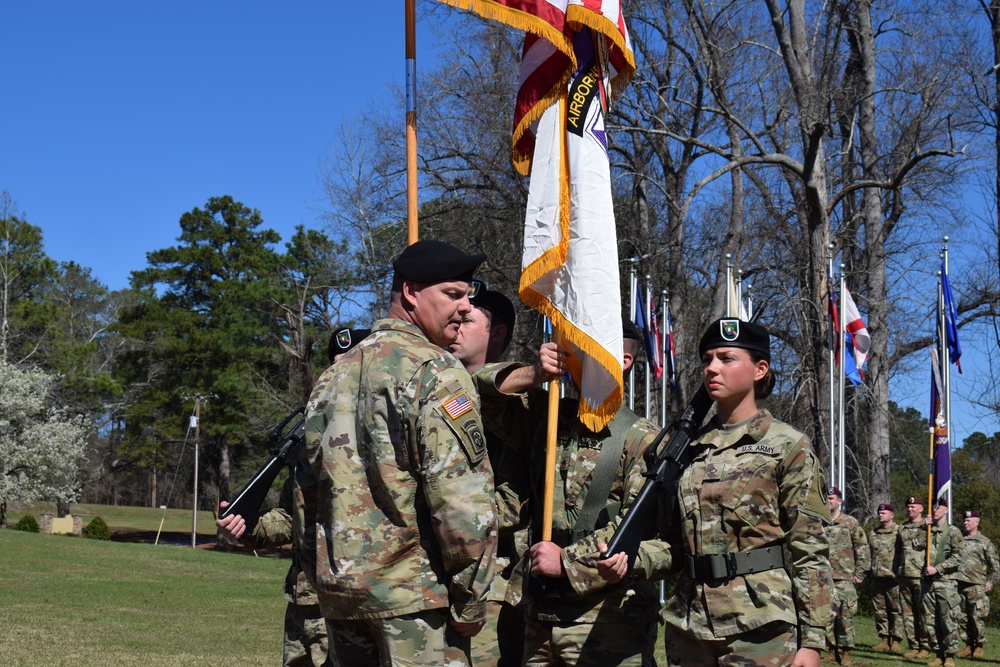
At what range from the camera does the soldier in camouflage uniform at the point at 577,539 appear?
4742 mm

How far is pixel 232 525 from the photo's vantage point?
6.03 m

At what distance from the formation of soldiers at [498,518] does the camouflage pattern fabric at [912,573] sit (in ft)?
49.0

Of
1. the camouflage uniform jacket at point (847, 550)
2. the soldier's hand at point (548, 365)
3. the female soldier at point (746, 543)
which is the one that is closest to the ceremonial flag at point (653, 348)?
the camouflage uniform jacket at point (847, 550)

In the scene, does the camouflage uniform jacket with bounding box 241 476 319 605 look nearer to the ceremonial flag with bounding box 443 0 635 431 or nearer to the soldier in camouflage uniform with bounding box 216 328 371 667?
the soldier in camouflage uniform with bounding box 216 328 371 667

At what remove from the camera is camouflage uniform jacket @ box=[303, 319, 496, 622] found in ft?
12.9

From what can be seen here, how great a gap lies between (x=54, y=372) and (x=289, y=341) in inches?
480

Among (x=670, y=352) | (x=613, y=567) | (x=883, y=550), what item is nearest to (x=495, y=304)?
(x=613, y=567)

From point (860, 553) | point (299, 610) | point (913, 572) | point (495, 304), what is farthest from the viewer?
point (860, 553)

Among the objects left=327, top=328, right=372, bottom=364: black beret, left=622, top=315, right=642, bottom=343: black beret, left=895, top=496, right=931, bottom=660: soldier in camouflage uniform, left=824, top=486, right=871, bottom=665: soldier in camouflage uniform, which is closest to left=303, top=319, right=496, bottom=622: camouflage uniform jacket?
left=622, top=315, right=642, bottom=343: black beret

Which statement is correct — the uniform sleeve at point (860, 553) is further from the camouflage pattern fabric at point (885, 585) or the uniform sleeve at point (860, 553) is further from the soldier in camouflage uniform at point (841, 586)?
the soldier in camouflage uniform at point (841, 586)

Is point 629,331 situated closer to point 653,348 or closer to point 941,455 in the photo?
point 941,455

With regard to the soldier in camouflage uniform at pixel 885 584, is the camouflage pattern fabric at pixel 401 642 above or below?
above

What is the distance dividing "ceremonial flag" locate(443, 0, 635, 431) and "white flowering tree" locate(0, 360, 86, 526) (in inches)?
1801

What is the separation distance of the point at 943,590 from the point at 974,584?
158 centimetres
